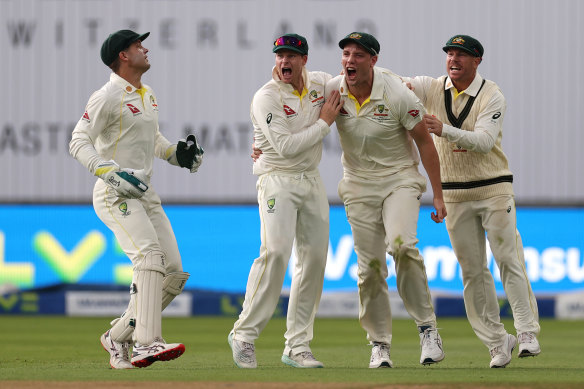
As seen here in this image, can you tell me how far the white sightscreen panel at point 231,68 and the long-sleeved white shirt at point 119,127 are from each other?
370 inches

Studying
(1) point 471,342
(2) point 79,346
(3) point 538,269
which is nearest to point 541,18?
(3) point 538,269

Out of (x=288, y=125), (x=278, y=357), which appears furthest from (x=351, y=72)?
(x=278, y=357)

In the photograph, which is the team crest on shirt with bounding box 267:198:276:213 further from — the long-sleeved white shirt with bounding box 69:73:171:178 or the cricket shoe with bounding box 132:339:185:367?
the cricket shoe with bounding box 132:339:185:367

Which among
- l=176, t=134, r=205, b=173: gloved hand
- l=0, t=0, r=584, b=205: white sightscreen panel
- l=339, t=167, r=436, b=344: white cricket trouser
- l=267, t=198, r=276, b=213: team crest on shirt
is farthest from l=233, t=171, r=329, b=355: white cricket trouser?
l=0, t=0, r=584, b=205: white sightscreen panel

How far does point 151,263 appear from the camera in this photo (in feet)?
21.7

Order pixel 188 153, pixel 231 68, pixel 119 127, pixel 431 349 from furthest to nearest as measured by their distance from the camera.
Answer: pixel 231 68 < pixel 188 153 < pixel 431 349 < pixel 119 127

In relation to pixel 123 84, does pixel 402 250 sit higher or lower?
lower

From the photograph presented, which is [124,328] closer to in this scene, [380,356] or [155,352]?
[155,352]

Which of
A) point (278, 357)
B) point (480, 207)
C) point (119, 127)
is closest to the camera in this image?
point (119, 127)

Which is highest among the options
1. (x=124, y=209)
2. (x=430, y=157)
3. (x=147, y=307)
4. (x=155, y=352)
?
(x=430, y=157)

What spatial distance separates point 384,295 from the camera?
7.16 metres

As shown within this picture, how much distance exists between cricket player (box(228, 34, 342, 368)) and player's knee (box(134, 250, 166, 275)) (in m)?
0.59

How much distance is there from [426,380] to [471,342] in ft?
16.9

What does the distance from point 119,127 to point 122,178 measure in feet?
1.57
